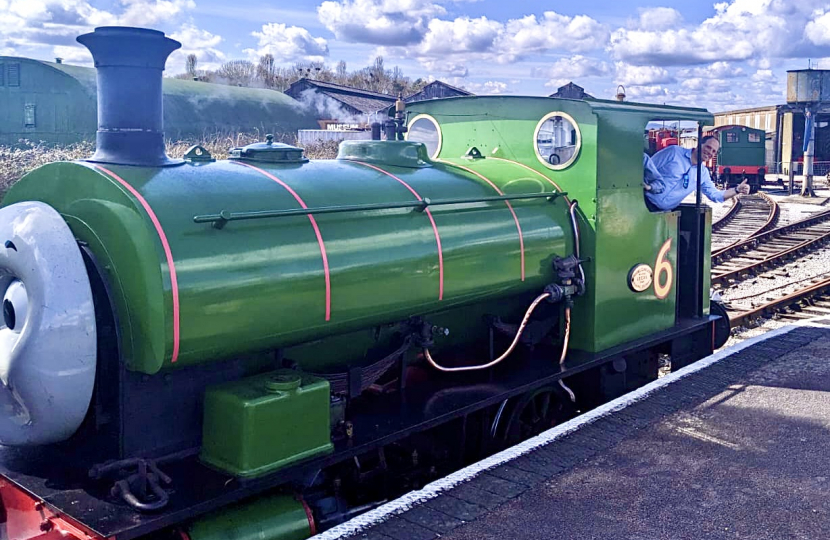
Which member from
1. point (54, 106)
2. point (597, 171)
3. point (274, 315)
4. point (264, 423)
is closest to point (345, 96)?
point (54, 106)

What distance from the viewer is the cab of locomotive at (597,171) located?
602 cm

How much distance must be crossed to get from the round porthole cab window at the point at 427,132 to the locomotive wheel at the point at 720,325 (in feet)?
10.3

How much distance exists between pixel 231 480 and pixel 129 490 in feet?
1.52

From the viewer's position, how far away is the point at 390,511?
13.7ft

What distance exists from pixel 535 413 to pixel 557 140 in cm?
206

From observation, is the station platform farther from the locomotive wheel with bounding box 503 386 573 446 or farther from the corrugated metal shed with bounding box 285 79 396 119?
the corrugated metal shed with bounding box 285 79 396 119

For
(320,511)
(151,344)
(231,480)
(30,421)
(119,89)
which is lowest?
(320,511)

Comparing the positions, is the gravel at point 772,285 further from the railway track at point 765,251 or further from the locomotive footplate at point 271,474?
the locomotive footplate at point 271,474

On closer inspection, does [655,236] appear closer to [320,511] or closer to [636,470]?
[636,470]

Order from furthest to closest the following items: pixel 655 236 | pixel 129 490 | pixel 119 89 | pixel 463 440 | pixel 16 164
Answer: pixel 16 164, pixel 655 236, pixel 463 440, pixel 119 89, pixel 129 490

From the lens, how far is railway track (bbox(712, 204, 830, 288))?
1301 cm

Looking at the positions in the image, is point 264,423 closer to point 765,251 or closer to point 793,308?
point 793,308

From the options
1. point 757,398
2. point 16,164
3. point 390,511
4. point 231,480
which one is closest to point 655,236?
point 757,398

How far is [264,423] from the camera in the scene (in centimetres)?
382
